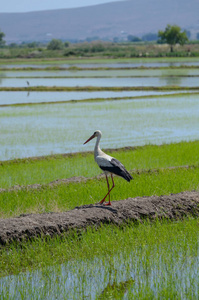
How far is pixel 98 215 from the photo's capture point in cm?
639

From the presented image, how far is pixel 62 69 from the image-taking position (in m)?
47.5

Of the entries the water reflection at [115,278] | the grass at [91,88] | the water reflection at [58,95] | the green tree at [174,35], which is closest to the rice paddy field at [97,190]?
the water reflection at [115,278]

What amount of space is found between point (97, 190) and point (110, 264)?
298cm

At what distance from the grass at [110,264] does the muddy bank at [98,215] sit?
14cm

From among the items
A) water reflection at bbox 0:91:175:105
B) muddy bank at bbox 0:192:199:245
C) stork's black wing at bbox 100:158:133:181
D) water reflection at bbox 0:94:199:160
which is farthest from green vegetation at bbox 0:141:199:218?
water reflection at bbox 0:91:175:105

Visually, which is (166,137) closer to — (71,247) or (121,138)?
(121,138)

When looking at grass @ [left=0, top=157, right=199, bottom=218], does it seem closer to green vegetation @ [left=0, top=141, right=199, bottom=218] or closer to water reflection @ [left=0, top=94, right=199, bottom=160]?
green vegetation @ [left=0, top=141, right=199, bottom=218]

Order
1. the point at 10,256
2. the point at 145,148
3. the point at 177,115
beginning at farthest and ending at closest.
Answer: the point at 177,115 < the point at 145,148 < the point at 10,256

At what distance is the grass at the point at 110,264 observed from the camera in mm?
4449

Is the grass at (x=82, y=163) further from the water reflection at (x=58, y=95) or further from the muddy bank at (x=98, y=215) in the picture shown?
the water reflection at (x=58, y=95)

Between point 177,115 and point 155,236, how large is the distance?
44.3ft

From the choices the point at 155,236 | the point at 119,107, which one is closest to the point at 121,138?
the point at 119,107

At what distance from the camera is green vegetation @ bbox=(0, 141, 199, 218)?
746 cm

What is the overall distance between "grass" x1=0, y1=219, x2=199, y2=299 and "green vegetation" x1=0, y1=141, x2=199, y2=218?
1.47 meters
